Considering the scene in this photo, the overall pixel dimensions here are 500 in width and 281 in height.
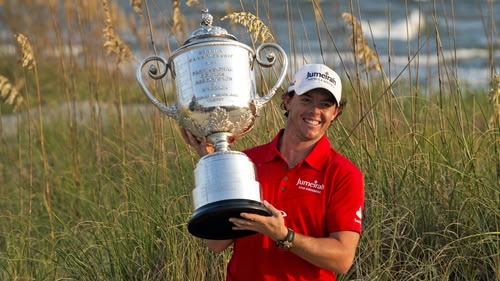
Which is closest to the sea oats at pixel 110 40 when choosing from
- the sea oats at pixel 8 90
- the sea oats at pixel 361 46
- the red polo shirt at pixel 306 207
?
the sea oats at pixel 8 90

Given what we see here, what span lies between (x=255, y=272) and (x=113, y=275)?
4.40 ft

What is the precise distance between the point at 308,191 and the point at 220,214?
415 millimetres

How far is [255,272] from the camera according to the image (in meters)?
3.24

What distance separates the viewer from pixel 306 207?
3205mm

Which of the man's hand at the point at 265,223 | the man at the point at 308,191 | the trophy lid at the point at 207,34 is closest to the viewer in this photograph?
the man's hand at the point at 265,223

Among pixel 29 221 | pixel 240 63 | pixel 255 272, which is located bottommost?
pixel 255 272

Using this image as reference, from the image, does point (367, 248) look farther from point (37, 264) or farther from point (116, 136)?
point (116, 136)

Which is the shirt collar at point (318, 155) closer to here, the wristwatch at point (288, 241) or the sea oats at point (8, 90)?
the wristwatch at point (288, 241)

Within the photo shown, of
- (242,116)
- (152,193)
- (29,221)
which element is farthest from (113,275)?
(242,116)

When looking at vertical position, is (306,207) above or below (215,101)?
below

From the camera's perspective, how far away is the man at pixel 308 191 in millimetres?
3170

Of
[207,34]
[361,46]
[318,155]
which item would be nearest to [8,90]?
[361,46]

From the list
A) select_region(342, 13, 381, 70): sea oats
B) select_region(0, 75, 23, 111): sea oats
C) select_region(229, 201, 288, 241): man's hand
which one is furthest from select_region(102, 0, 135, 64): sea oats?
select_region(229, 201, 288, 241): man's hand

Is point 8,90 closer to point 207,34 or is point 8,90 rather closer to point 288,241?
point 207,34
